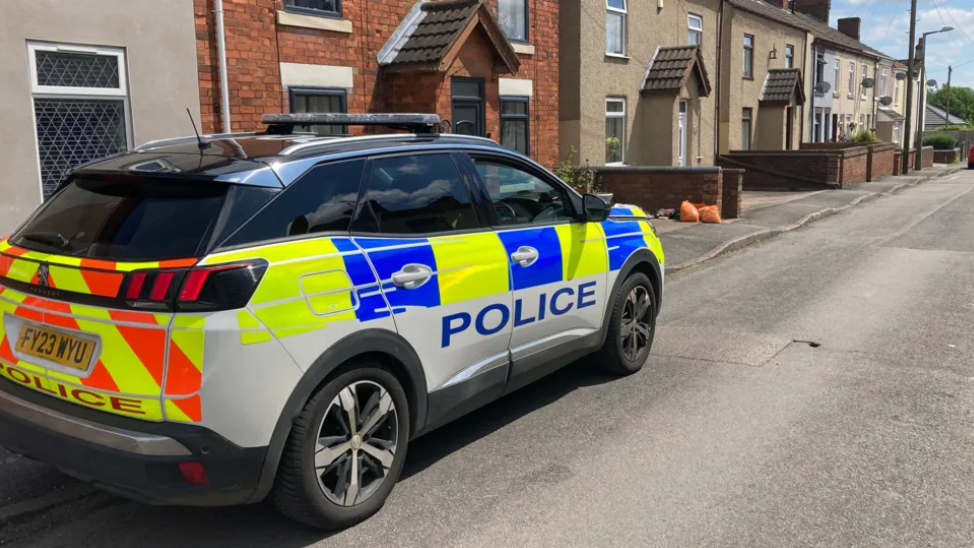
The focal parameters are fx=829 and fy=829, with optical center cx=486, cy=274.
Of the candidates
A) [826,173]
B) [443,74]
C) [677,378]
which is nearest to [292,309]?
[677,378]

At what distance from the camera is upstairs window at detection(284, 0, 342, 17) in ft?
35.0

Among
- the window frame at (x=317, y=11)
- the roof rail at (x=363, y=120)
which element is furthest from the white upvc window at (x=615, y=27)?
the roof rail at (x=363, y=120)

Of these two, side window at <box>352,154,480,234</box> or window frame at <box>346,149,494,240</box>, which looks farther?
side window at <box>352,154,480,234</box>

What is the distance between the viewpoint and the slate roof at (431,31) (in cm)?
1177

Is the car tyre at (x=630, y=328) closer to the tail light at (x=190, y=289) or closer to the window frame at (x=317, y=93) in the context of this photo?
the tail light at (x=190, y=289)

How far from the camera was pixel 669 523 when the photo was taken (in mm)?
3754

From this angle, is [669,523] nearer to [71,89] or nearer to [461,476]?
[461,476]

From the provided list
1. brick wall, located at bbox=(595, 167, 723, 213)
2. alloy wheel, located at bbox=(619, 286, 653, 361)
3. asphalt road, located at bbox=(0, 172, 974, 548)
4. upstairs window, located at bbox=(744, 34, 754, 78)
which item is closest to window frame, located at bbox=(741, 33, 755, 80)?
upstairs window, located at bbox=(744, 34, 754, 78)

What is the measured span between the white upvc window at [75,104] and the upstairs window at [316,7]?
2529 millimetres

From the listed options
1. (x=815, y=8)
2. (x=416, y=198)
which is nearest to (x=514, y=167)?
(x=416, y=198)

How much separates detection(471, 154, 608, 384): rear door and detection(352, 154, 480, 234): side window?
0.26 m

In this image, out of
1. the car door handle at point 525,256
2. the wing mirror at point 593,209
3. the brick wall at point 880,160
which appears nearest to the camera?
the car door handle at point 525,256

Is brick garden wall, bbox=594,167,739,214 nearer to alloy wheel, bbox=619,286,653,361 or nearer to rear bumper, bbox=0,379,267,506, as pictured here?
alloy wheel, bbox=619,286,653,361

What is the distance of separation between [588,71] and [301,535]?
48.8 ft
